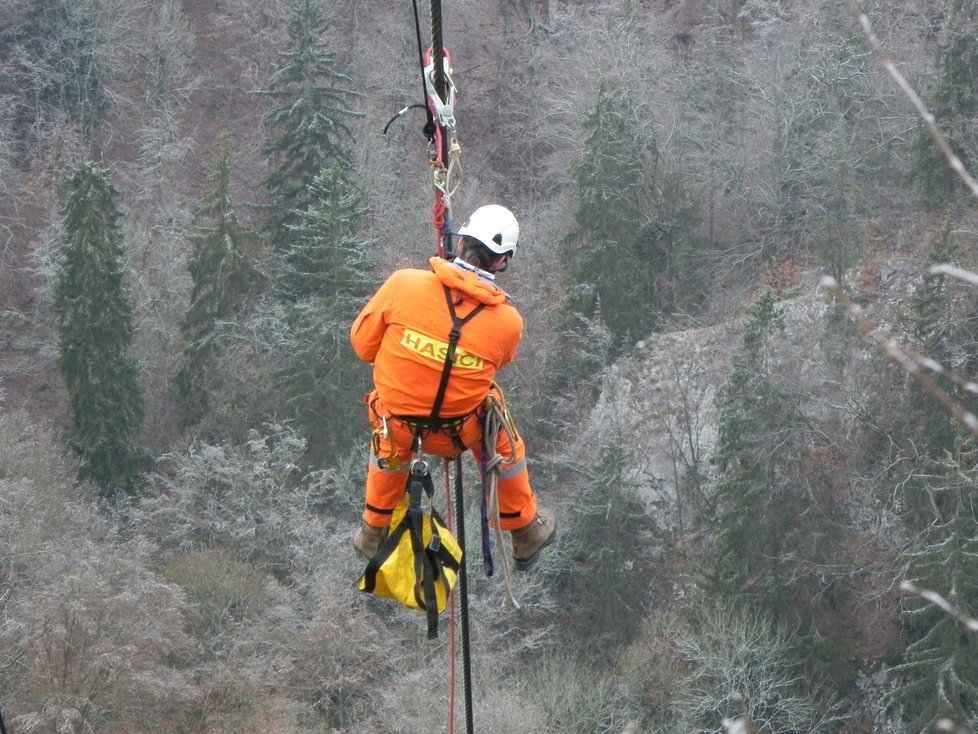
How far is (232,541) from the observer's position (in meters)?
24.7

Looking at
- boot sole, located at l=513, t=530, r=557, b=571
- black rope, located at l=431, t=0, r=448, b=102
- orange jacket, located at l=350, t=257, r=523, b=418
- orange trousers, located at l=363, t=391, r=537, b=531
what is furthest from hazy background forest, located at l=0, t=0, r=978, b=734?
black rope, located at l=431, t=0, r=448, b=102

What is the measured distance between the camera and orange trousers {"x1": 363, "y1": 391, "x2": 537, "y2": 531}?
512 centimetres

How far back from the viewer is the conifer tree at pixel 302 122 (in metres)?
29.8

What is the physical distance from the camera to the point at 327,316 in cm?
2658

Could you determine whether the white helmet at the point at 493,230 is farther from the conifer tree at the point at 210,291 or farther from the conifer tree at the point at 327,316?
the conifer tree at the point at 210,291

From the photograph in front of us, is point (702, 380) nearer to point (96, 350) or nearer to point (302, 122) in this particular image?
point (302, 122)

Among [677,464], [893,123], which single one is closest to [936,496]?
[677,464]

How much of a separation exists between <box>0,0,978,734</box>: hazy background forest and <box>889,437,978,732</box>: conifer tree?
0.08m

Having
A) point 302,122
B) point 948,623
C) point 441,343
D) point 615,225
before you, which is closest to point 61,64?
point 302,122

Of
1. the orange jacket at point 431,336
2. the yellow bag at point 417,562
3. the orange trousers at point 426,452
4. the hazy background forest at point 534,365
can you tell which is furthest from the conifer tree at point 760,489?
the orange jacket at point 431,336

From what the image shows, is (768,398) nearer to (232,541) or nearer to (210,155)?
(232,541)

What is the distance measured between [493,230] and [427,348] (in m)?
0.48

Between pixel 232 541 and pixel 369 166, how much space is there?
1128 cm

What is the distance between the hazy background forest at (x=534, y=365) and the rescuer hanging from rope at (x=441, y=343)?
15.7 metres
